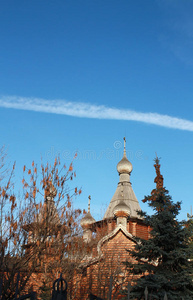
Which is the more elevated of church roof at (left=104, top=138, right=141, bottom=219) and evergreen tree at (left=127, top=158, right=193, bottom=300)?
church roof at (left=104, top=138, right=141, bottom=219)

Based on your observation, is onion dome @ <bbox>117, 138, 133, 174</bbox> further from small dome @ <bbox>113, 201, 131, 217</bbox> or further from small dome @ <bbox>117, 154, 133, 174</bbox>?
small dome @ <bbox>113, 201, 131, 217</bbox>

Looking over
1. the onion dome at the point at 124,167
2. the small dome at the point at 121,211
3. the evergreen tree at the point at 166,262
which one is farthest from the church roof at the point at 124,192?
the evergreen tree at the point at 166,262

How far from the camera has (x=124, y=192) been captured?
104 ft

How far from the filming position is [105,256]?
16.5 meters

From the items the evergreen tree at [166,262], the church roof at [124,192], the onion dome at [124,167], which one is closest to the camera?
the evergreen tree at [166,262]

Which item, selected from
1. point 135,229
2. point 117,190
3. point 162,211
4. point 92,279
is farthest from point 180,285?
point 117,190

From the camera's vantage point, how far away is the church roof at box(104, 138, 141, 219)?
1204 inches

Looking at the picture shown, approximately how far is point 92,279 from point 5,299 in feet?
26.5

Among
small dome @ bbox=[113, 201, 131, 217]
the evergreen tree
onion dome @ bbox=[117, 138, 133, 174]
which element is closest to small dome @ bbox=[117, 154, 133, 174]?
onion dome @ bbox=[117, 138, 133, 174]

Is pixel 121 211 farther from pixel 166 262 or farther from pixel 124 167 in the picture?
pixel 124 167

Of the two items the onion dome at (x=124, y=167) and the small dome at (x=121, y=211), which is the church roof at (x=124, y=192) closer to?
the onion dome at (x=124, y=167)

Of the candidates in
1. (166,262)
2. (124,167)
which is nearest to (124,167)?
(124,167)

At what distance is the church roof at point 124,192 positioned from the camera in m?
30.6

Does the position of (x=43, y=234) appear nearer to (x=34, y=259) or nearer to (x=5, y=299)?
(x=34, y=259)
